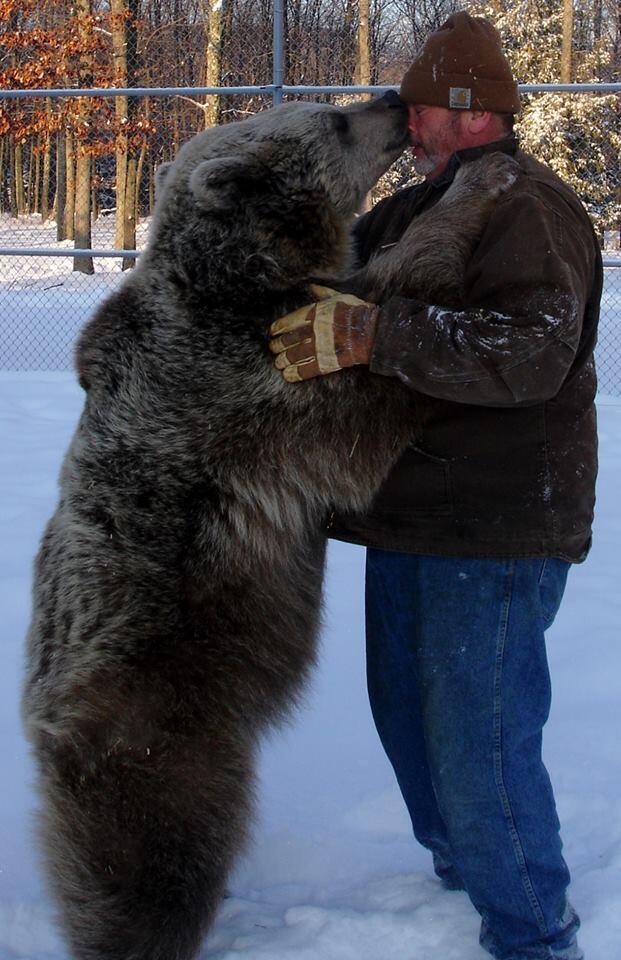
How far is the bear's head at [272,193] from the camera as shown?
2.69 meters

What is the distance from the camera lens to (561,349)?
2252 mm

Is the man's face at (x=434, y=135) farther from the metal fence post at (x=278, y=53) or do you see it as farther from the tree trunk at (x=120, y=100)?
the tree trunk at (x=120, y=100)

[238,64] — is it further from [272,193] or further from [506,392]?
[506,392]

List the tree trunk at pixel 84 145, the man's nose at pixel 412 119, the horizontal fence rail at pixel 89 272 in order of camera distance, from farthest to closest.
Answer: the tree trunk at pixel 84 145
the horizontal fence rail at pixel 89 272
the man's nose at pixel 412 119

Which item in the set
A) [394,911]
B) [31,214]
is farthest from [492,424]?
[31,214]

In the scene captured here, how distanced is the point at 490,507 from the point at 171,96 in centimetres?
882

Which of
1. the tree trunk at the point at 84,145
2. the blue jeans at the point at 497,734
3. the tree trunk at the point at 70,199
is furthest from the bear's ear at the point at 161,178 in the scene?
the tree trunk at the point at 70,199

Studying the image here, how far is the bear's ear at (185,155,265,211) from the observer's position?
2688 mm

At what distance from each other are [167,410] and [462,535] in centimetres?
83

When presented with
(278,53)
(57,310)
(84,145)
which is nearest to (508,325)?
(278,53)

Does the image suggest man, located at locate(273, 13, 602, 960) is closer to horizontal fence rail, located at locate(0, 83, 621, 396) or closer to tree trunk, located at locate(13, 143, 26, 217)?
horizontal fence rail, located at locate(0, 83, 621, 396)

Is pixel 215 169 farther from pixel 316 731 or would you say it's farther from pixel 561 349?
pixel 316 731

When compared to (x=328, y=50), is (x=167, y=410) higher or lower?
lower

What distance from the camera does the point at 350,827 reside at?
341 cm
